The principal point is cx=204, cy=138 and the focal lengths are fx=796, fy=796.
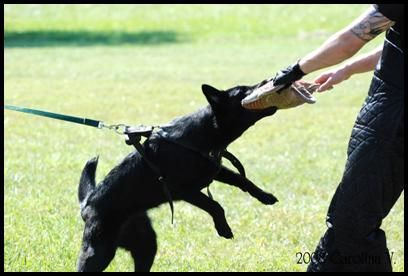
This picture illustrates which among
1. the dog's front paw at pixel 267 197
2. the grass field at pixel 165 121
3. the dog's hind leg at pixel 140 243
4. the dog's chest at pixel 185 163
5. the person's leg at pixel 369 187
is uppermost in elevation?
the person's leg at pixel 369 187

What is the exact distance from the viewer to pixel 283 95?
410cm

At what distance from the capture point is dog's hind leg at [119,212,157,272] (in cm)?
482

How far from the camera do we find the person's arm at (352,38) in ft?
11.4

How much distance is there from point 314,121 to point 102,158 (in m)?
3.76

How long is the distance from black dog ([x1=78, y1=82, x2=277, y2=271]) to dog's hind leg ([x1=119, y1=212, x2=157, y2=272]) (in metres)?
0.08

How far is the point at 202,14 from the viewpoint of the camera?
33688 millimetres

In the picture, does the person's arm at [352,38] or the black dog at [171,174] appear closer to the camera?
the person's arm at [352,38]

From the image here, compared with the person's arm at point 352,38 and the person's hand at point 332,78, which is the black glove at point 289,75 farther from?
the person's hand at point 332,78

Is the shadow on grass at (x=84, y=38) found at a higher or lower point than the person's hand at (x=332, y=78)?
lower

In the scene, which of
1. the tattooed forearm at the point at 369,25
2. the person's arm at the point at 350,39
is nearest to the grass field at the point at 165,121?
the person's arm at the point at 350,39

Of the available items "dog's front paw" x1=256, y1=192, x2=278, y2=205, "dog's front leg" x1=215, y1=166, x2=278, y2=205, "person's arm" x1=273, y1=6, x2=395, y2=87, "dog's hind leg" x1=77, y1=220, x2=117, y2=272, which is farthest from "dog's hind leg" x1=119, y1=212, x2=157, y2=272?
"person's arm" x1=273, y1=6, x2=395, y2=87

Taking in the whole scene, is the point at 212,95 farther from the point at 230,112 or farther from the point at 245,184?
the point at 245,184

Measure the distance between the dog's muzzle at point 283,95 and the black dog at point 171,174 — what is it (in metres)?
0.19

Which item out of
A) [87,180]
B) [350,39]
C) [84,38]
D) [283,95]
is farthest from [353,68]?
[84,38]
